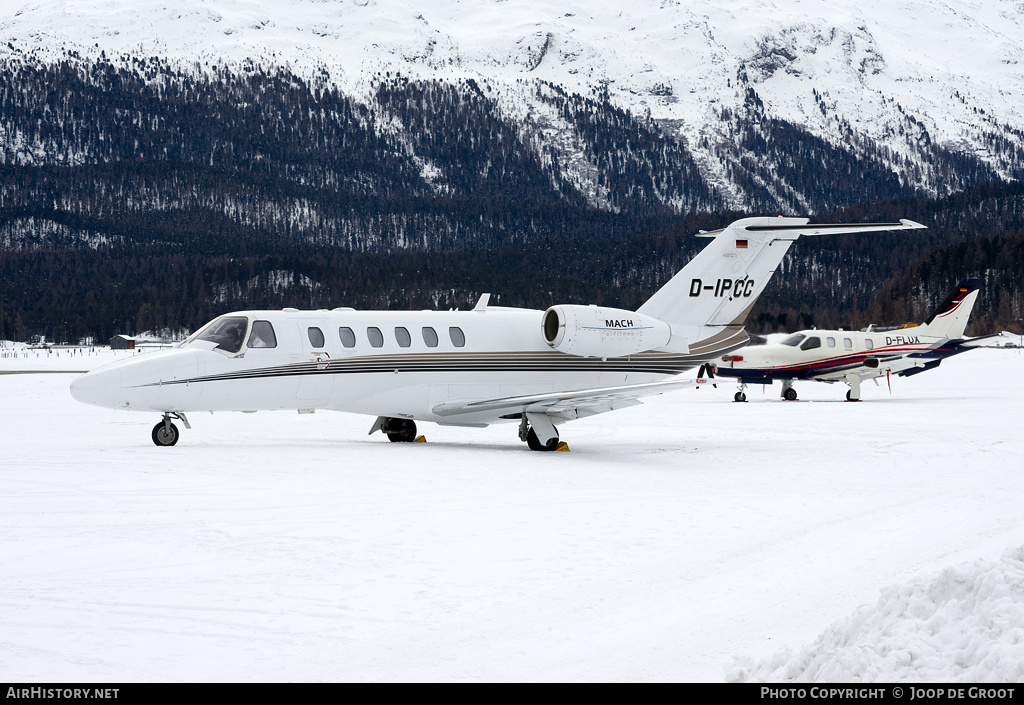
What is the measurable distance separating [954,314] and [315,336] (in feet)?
94.5

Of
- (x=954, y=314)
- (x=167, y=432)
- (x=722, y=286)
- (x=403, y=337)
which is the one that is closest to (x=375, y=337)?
(x=403, y=337)

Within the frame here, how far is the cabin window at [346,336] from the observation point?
1853 cm

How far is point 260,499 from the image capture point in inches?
484

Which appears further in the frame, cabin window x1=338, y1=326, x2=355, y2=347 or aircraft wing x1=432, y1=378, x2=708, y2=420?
cabin window x1=338, y1=326, x2=355, y2=347

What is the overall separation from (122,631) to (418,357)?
12.2 meters

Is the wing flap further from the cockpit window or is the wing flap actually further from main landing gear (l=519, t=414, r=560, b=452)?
the cockpit window

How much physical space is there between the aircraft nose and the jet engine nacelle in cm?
770

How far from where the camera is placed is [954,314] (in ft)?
129

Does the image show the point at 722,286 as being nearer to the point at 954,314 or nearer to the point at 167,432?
the point at 167,432

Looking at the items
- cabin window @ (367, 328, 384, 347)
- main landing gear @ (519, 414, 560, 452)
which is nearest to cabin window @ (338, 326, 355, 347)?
cabin window @ (367, 328, 384, 347)

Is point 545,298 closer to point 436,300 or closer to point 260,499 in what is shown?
point 436,300

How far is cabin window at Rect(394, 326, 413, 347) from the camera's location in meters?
19.0

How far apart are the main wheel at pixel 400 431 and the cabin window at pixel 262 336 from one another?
3.22 meters
